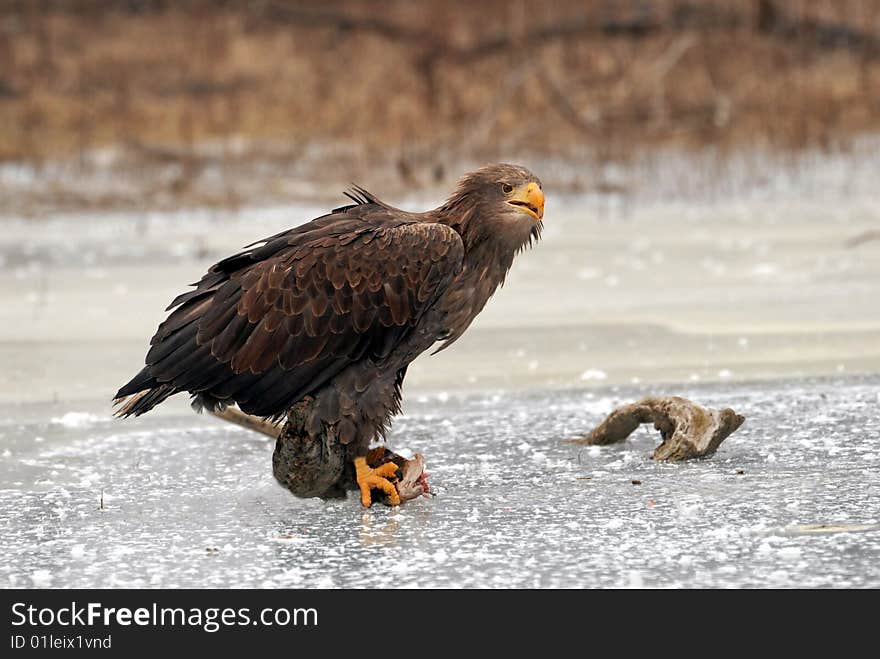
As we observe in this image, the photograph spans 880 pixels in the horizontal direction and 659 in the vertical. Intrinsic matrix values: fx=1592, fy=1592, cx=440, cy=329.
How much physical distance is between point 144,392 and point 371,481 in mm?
800

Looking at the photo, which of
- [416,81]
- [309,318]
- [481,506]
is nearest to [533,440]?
[481,506]

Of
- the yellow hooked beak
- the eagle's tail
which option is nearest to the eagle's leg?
the eagle's tail

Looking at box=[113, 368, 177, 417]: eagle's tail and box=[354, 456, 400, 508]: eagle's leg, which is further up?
box=[113, 368, 177, 417]: eagle's tail

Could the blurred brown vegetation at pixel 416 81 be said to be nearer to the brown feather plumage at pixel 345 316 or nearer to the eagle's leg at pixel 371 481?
the brown feather plumage at pixel 345 316

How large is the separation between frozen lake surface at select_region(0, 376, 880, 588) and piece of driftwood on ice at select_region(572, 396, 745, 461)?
66mm

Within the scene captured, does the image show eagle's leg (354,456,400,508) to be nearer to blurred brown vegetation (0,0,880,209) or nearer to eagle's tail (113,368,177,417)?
eagle's tail (113,368,177,417)

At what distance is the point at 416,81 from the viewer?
15195 mm

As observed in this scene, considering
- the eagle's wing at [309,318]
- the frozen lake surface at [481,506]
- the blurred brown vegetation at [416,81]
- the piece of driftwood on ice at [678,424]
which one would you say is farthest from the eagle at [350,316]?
the blurred brown vegetation at [416,81]

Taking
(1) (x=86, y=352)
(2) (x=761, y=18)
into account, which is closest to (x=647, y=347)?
(1) (x=86, y=352)

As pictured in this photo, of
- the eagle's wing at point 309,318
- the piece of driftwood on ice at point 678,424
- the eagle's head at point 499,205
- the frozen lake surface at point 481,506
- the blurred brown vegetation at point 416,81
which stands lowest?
the frozen lake surface at point 481,506

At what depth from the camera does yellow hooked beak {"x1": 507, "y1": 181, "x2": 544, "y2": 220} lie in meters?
5.11

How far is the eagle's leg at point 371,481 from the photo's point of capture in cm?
501

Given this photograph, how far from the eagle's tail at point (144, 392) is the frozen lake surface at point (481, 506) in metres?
0.30

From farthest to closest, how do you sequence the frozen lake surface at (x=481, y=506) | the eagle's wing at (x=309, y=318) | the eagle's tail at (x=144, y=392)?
1. the eagle's tail at (x=144, y=392)
2. the eagle's wing at (x=309, y=318)
3. the frozen lake surface at (x=481, y=506)
